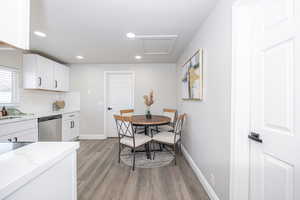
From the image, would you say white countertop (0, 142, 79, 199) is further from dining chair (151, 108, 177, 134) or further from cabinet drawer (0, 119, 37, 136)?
dining chair (151, 108, 177, 134)

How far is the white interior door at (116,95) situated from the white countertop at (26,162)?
3.20 metres

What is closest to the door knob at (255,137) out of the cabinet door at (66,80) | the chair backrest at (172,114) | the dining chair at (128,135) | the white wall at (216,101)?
the white wall at (216,101)

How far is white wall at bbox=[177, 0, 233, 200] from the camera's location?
50.2 inches

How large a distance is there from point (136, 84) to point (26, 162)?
346 centimetres

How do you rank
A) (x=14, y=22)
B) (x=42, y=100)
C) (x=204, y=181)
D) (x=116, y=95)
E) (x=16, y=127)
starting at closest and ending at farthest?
1. (x=14, y=22)
2. (x=204, y=181)
3. (x=16, y=127)
4. (x=42, y=100)
5. (x=116, y=95)

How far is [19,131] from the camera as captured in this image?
6.92ft

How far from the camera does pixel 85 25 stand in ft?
6.30

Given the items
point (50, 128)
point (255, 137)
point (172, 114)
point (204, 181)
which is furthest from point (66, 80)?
point (255, 137)

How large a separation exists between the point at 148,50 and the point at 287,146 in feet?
8.96

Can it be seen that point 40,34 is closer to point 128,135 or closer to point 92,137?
point 128,135

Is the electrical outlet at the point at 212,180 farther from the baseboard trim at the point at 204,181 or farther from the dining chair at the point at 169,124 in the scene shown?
the dining chair at the point at 169,124

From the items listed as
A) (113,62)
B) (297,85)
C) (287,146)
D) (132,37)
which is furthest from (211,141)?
(113,62)

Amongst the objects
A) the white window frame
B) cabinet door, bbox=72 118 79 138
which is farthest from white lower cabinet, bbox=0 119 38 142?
cabinet door, bbox=72 118 79 138

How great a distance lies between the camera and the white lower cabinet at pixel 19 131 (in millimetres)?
1900
